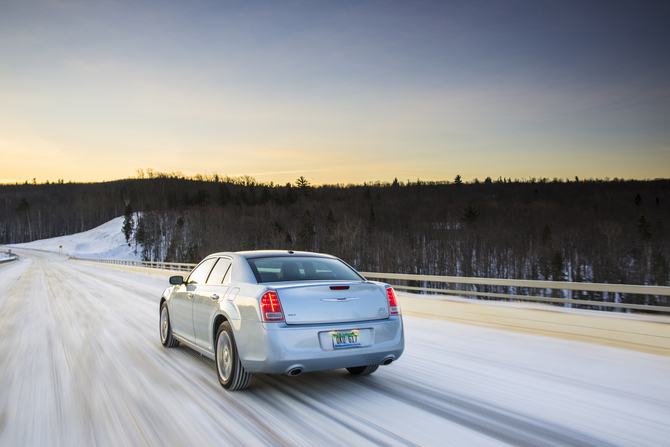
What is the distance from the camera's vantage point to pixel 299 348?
15.4 feet

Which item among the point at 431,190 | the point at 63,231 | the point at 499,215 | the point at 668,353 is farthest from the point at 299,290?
the point at 63,231

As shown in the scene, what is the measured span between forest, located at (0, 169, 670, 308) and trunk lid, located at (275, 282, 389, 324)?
204 ft

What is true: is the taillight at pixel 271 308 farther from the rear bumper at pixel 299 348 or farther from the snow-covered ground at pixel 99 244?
the snow-covered ground at pixel 99 244

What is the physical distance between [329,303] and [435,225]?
11199 cm

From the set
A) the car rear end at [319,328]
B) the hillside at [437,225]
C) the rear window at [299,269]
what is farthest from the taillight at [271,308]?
the hillside at [437,225]

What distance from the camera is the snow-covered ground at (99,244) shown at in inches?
5738

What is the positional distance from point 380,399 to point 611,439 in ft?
6.73

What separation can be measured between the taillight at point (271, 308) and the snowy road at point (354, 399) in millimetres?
869

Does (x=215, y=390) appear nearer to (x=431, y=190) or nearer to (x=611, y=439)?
(x=611, y=439)

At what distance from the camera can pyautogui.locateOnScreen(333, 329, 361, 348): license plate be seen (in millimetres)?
4855

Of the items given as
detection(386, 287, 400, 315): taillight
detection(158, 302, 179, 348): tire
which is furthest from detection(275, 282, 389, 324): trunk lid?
detection(158, 302, 179, 348): tire

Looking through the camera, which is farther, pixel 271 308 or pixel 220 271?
pixel 220 271

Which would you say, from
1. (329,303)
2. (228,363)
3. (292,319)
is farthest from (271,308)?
(228,363)

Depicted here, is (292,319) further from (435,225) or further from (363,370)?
(435,225)
